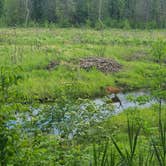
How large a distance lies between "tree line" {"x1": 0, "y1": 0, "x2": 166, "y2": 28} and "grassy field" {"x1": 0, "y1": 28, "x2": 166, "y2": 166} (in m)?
22.8

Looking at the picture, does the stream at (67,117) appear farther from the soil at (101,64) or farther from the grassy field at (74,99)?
the soil at (101,64)

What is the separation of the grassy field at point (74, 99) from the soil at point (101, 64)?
406mm

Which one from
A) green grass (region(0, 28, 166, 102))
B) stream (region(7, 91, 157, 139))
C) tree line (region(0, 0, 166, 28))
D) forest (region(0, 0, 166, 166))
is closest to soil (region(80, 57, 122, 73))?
forest (region(0, 0, 166, 166))

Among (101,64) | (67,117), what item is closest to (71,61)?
(101,64)

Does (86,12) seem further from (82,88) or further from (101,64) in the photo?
(82,88)

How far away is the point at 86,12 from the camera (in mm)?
66125

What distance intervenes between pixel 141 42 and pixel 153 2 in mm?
29522

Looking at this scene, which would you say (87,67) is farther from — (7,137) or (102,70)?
(7,137)

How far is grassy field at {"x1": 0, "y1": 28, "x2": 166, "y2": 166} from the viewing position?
16.3 ft

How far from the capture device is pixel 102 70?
2770 cm

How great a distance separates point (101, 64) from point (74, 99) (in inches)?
740

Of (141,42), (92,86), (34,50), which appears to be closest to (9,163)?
(92,86)

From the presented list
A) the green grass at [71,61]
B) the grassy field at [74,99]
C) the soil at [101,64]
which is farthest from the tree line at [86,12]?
the soil at [101,64]

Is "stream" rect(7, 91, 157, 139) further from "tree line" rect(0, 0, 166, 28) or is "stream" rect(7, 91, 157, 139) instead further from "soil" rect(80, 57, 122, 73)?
"tree line" rect(0, 0, 166, 28)
